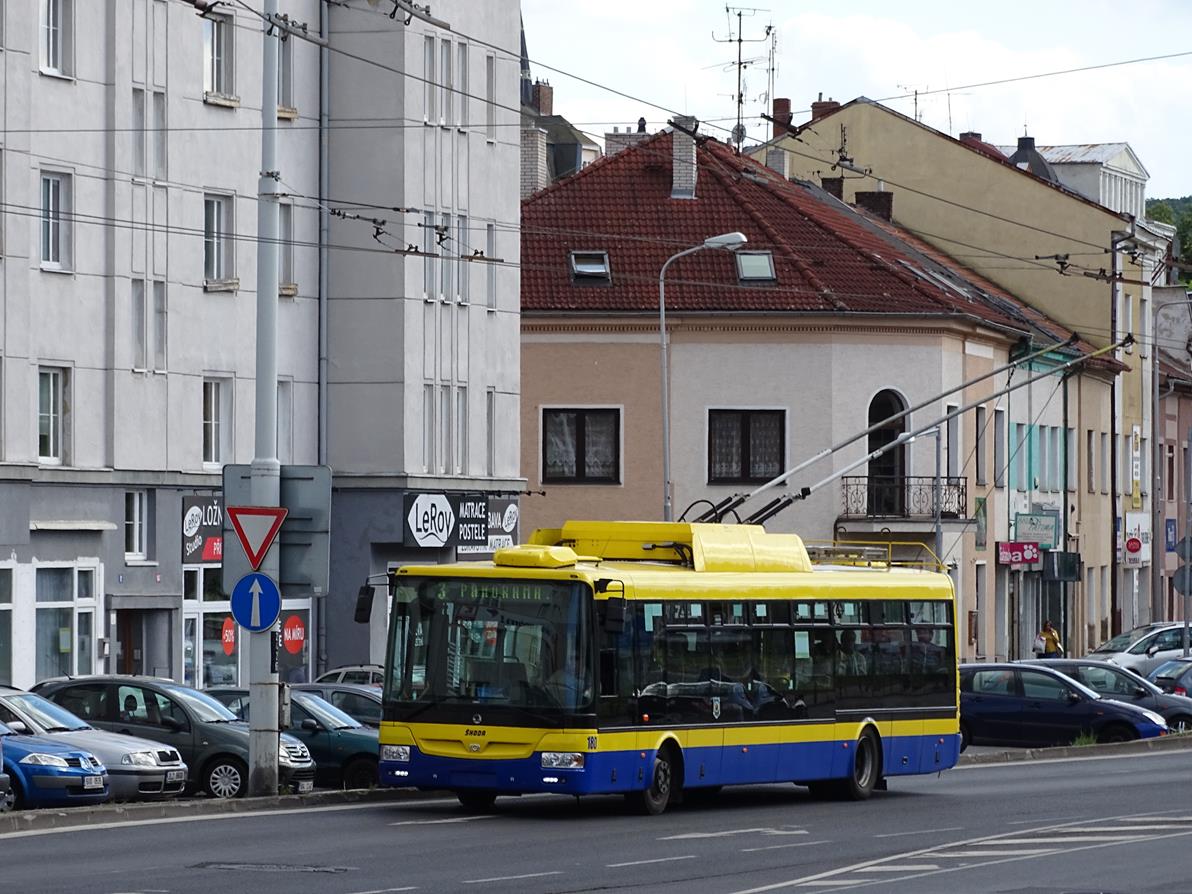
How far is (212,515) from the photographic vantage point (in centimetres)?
4122

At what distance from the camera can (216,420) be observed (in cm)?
4181

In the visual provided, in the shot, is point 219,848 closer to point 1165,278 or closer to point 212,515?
point 212,515

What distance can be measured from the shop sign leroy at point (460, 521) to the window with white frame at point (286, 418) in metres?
2.28

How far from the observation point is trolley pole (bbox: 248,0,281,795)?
24.0m

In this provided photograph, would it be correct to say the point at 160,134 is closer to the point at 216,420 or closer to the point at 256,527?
the point at 216,420

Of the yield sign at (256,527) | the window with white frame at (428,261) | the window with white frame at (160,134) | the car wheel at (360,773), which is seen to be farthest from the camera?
the window with white frame at (428,261)

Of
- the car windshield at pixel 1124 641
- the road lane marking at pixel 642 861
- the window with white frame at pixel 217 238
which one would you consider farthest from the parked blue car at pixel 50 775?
the car windshield at pixel 1124 641

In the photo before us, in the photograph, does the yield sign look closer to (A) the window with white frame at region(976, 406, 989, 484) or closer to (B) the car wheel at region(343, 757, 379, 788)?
(B) the car wheel at region(343, 757, 379, 788)

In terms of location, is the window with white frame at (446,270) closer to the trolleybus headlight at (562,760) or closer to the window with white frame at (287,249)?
the window with white frame at (287,249)

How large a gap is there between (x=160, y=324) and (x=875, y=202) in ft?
108

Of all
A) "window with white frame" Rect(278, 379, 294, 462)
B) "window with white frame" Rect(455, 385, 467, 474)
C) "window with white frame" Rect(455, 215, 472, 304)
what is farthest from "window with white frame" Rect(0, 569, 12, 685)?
"window with white frame" Rect(455, 215, 472, 304)

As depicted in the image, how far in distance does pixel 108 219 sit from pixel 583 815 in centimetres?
1785

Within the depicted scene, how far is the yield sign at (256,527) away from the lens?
955 inches

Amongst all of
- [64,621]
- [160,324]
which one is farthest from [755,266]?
[64,621]
